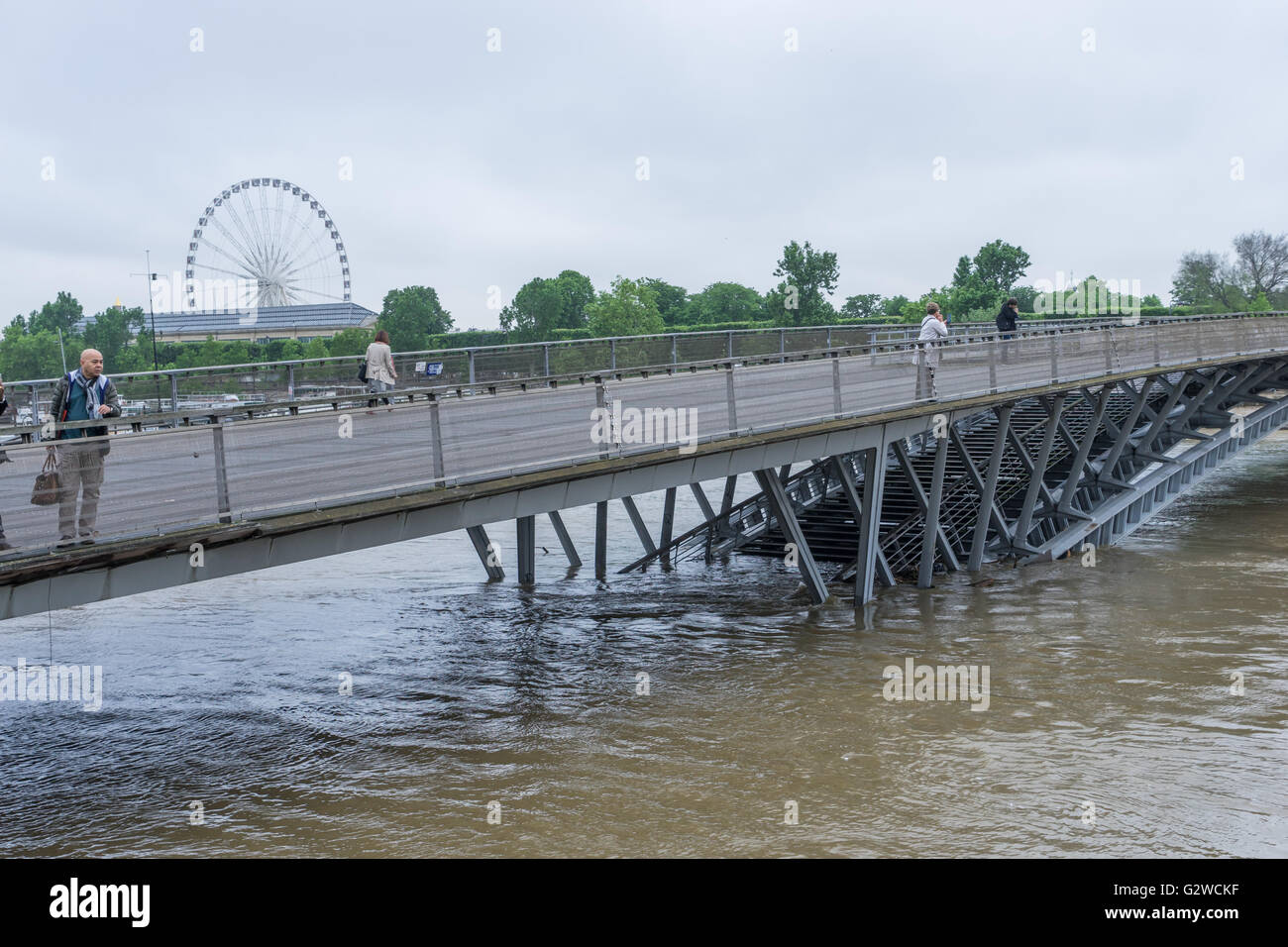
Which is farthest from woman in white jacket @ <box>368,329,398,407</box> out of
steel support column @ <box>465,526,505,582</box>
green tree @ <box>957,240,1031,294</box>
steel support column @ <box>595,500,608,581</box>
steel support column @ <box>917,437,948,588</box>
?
green tree @ <box>957,240,1031,294</box>

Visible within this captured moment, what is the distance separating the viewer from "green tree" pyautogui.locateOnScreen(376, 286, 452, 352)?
112 metres

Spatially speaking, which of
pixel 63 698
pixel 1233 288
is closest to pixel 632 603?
pixel 63 698

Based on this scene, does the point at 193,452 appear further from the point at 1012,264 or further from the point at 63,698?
the point at 1012,264

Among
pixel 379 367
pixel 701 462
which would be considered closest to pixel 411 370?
pixel 379 367

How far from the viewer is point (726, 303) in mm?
145500

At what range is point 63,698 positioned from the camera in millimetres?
16297

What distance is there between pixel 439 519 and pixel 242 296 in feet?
232

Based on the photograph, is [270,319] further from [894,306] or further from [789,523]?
[789,523]

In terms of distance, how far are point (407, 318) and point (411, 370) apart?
9119cm

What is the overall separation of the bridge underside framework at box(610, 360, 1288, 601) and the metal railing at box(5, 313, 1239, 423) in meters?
2.45

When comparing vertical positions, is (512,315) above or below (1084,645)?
above

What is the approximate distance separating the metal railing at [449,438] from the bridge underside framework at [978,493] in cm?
115

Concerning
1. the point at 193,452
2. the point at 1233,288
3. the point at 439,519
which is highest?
the point at 1233,288

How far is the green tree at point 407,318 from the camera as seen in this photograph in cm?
11188
